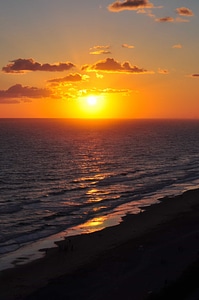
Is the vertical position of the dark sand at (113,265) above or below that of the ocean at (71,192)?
below

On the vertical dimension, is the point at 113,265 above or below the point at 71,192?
below

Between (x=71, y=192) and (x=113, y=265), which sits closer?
(x=113, y=265)

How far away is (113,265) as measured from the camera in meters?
27.6

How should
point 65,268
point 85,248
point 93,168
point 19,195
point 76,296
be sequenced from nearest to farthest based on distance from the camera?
point 76,296 < point 65,268 < point 85,248 < point 19,195 < point 93,168

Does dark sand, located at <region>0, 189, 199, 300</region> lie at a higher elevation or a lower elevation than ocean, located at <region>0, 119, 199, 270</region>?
lower

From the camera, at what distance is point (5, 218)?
39.5m

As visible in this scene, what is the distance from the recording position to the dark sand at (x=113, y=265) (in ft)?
76.6

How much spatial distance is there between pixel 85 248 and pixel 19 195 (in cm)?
2143

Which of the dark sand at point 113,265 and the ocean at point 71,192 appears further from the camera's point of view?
the ocean at point 71,192

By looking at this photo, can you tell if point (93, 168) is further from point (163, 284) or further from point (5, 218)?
point (163, 284)

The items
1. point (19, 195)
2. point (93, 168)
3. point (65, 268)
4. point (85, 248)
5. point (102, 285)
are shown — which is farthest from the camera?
point (93, 168)

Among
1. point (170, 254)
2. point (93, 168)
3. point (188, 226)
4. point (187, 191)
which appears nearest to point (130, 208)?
point (188, 226)

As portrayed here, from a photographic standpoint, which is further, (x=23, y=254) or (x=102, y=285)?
(x=23, y=254)

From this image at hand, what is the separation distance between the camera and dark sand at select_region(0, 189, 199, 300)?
23359mm
